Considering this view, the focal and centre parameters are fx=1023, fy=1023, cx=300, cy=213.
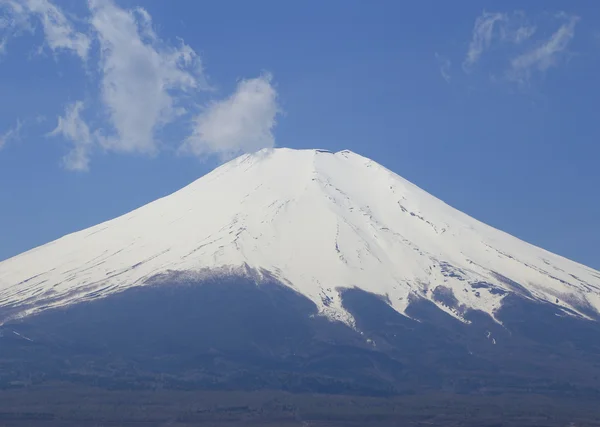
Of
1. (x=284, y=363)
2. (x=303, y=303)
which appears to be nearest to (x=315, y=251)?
(x=303, y=303)

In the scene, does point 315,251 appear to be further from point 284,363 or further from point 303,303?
point 284,363

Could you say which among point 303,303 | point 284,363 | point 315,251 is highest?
point 315,251

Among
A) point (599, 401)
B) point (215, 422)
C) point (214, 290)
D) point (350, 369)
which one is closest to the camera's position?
point (215, 422)

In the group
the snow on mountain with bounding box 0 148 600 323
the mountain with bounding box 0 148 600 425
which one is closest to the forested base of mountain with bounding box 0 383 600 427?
the mountain with bounding box 0 148 600 425

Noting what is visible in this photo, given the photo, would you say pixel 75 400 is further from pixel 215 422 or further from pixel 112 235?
pixel 112 235

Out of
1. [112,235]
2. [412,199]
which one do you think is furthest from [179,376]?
[412,199]

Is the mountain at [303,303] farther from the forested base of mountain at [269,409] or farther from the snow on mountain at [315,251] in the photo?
the forested base of mountain at [269,409]
